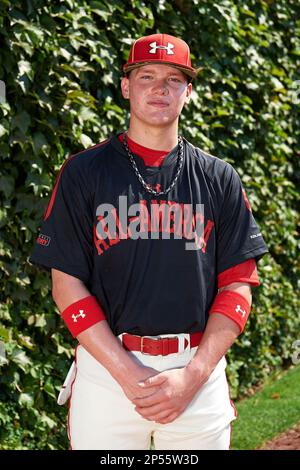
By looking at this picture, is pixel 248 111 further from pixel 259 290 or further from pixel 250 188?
pixel 259 290

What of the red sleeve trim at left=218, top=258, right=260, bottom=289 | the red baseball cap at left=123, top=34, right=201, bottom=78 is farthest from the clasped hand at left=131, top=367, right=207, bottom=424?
the red baseball cap at left=123, top=34, right=201, bottom=78

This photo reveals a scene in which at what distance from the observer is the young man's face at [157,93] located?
2762 millimetres

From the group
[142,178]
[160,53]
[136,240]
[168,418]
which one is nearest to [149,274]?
[136,240]

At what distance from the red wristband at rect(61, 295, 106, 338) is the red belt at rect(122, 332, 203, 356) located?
0.13 metres

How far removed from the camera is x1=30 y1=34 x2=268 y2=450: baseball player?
2658 mm

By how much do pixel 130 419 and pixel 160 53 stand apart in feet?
4.04

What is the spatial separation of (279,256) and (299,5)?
6.88ft

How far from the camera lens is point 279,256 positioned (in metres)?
6.72

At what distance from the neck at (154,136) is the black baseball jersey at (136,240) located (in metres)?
0.06

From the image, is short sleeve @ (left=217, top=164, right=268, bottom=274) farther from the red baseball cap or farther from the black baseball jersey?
the red baseball cap

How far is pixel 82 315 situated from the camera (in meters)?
2.67

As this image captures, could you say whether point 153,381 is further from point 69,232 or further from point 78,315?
point 69,232

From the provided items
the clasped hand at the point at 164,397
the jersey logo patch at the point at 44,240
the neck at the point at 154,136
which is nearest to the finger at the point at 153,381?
the clasped hand at the point at 164,397

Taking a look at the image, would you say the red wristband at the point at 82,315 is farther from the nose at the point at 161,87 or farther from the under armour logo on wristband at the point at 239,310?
the nose at the point at 161,87
